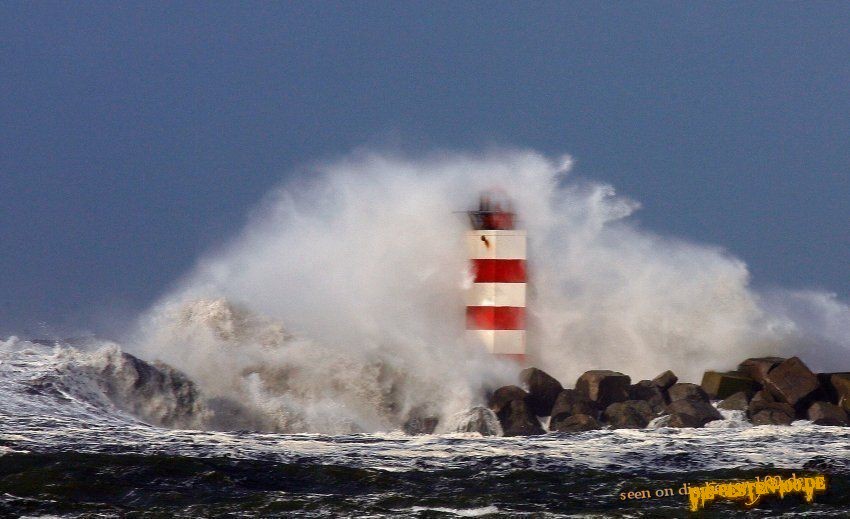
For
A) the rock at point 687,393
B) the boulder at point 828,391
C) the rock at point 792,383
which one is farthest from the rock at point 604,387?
the boulder at point 828,391

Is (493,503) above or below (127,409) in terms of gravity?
below

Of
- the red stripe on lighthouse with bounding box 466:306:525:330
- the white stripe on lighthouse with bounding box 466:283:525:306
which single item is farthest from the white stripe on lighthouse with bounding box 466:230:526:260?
the red stripe on lighthouse with bounding box 466:306:525:330

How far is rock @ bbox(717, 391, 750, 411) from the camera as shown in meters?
13.0

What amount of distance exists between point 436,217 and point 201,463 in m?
6.52

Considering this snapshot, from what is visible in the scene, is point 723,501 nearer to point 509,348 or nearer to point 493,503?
point 493,503

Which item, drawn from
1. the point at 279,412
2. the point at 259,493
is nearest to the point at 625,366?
the point at 279,412

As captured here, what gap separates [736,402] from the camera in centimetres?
1308

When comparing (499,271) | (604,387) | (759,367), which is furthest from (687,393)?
(499,271)

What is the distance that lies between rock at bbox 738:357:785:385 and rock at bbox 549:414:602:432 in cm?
216

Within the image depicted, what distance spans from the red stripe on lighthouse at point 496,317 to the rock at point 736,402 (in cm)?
245

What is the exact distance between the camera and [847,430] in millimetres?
Answer: 12156

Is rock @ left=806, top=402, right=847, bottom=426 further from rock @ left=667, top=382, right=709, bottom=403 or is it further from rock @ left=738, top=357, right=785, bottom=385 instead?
rock @ left=667, top=382, right=709, bottom=403

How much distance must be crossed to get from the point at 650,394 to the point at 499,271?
7.27 feet

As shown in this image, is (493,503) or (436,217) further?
(436,217)
